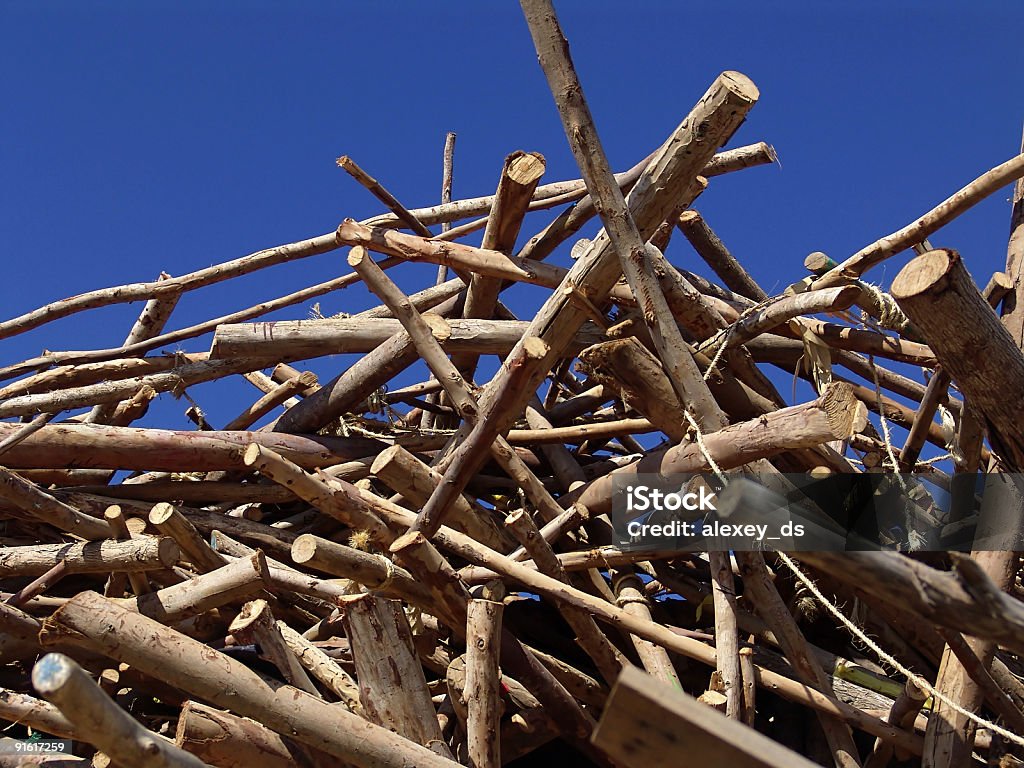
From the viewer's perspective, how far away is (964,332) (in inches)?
127

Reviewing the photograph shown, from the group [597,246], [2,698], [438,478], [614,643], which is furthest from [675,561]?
[2,698]

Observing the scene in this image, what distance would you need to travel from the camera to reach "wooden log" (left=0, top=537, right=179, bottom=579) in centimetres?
382

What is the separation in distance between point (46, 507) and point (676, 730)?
3260mm

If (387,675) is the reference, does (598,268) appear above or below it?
above

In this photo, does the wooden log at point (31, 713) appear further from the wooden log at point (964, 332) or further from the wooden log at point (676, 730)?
the wooden log at point (964, 332)

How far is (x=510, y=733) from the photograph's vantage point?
13.6ft

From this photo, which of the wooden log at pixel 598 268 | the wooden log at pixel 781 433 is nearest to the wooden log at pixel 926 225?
the wooden log at pixel 598 268

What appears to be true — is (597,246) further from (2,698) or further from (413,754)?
(2,698)

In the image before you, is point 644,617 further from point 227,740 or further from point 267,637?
point 227,740

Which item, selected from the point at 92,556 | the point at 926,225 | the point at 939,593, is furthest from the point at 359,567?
the point at 926,225

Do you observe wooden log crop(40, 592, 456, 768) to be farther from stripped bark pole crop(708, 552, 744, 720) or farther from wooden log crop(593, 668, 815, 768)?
wooden log crop(593, 668, 815, 768)

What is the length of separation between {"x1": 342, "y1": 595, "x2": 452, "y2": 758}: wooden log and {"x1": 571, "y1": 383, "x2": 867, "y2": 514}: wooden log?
1.19 meters

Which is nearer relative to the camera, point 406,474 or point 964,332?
point 964,332

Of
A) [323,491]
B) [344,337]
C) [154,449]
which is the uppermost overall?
[344,337]
